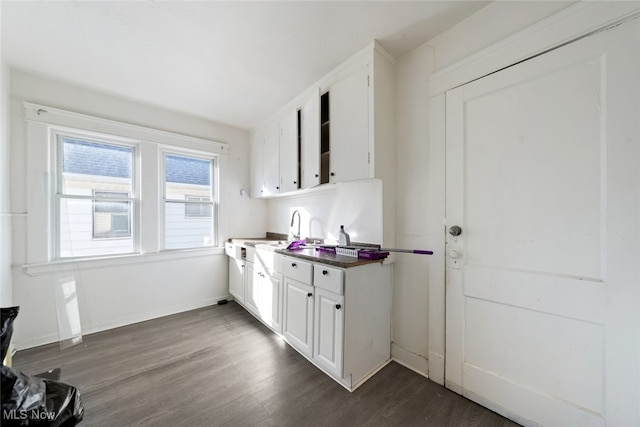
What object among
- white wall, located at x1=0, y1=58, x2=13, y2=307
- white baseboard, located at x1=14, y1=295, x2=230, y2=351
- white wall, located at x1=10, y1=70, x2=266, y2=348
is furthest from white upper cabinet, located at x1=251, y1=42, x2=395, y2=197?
white wall, located at x1=0, y1=58, x2=13, y2=307

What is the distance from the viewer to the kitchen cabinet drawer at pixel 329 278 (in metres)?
1.64

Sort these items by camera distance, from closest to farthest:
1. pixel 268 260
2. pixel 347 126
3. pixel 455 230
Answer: pixel 455 230
pixel 347 126
pixel 268 260

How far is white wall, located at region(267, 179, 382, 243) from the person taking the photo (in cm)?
208

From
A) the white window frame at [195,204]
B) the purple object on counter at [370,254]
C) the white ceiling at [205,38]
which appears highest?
the white ceiling at [205,38]

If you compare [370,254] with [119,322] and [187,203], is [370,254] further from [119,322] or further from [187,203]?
[119,322]

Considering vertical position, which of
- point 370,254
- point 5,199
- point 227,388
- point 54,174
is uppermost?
point 54,174

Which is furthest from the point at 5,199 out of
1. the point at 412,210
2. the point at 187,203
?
the point at 412,210

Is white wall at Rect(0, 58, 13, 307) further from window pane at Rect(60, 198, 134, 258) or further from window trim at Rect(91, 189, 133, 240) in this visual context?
window trim at Rect(91, 189, 133, 240)

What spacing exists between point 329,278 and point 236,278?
1911mm

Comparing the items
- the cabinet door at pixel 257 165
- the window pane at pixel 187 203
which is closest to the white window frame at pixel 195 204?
the window pane at pixel 187 203

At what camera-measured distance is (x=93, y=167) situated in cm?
256

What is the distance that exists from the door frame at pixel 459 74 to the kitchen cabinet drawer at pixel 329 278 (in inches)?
29.0

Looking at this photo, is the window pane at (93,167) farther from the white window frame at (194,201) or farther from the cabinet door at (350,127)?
the cabinet door at (350,127)

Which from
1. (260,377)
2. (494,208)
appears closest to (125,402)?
(260,377)
